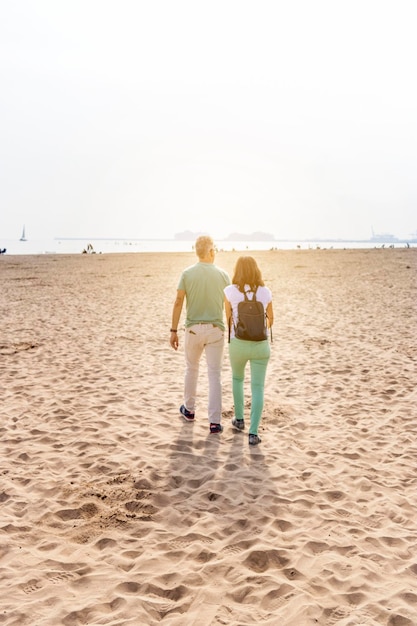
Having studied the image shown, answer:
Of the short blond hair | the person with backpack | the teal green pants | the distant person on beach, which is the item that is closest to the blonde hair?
the person with backpack

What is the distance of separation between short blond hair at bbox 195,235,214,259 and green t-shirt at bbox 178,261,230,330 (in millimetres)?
135

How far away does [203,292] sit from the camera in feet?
18.7

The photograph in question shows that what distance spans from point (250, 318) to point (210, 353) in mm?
779

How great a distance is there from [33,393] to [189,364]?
3.39 meters

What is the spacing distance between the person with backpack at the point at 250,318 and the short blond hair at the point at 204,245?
455 mm

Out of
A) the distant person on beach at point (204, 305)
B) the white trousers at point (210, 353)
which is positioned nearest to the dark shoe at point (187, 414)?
the white trousers at point (210, 353)

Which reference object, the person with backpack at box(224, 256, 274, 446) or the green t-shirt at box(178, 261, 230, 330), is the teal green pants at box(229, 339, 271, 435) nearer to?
the person with backpack at box(224, 256, 274, 446)

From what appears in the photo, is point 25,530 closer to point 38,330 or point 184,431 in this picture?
point 184,431

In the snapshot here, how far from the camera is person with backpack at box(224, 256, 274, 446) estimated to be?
5.45m

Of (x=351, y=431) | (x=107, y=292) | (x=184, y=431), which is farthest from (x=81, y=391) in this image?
(x=107, y=292)

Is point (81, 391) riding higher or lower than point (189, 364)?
lower

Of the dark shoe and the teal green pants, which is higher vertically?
the teal green pants

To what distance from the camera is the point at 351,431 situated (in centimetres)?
655

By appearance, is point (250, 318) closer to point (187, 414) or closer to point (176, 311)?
point (176, 311)
